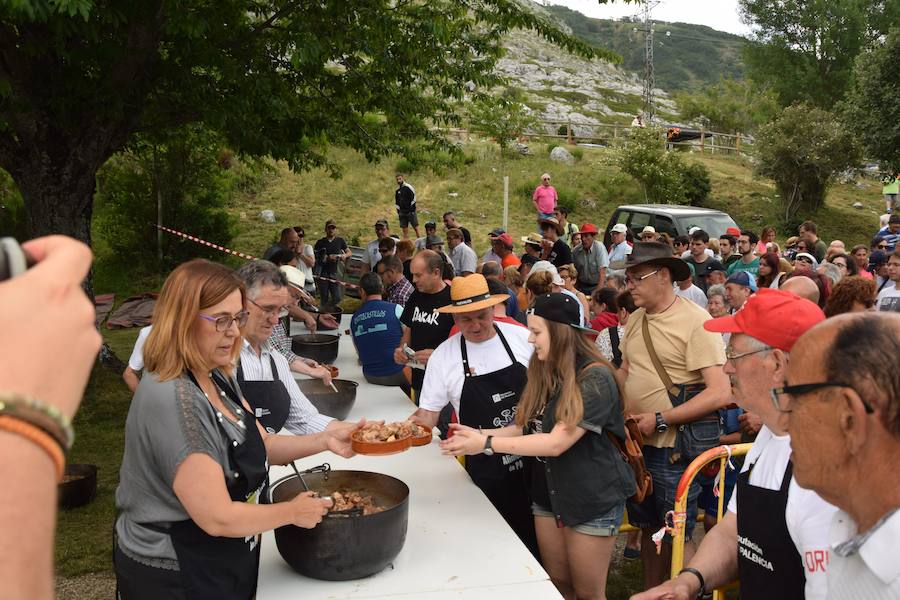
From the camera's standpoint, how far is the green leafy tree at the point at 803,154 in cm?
2545

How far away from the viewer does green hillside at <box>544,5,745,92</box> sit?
138250 mm

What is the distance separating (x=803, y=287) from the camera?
5340 millimetres


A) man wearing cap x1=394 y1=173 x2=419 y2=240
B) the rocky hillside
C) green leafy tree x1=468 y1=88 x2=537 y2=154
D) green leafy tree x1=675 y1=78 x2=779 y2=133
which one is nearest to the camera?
green leafy tree x1=468 y1=88 x2=537 y2=154

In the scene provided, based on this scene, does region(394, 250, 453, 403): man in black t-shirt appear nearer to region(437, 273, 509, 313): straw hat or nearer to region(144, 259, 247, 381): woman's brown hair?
region(437, 273, 509, 313): straw hat

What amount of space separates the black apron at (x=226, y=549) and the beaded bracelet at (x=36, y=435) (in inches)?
69.7

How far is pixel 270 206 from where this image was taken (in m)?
24.8

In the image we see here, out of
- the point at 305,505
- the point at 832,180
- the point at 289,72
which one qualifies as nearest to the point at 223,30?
the point at 289,72

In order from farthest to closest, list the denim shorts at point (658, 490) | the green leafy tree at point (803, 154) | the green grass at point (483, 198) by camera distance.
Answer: the green leafy tree at point (803, 154), the green grass at point (483, 198), the denim shorts at point (658, 490)

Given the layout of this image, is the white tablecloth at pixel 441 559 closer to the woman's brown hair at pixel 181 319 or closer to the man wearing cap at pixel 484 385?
the man wearing cap at pixel 484 385

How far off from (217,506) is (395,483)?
3.40 ft

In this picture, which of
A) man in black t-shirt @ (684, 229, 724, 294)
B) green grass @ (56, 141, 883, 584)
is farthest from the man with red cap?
green grass @ (56, 141, 883, 584)

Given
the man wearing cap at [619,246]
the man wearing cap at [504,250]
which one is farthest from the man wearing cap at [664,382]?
the man wearing cap at [619,246]

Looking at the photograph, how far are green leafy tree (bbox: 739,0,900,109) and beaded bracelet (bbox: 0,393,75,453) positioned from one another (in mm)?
47152

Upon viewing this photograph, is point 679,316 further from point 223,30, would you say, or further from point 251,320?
point 223,30
